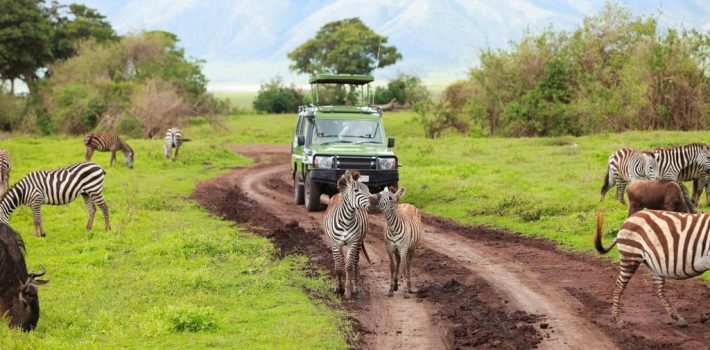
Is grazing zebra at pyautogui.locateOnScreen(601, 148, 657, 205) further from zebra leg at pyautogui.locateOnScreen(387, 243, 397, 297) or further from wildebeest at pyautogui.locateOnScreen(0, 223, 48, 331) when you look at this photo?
wildebeest at pyautogui.locateOnScreen(0, 223, 48, 331)

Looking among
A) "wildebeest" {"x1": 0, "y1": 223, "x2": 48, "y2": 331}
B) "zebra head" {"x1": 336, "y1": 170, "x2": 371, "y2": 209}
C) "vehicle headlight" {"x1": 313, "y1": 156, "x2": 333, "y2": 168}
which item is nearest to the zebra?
"vehicle headlight" {"x1": 313, "y1": 156, "x2": 333, "y2": 168}

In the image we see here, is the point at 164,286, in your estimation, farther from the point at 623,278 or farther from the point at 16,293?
the point at 623,278

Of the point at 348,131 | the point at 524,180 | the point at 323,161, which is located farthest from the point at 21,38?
the point at 524,180

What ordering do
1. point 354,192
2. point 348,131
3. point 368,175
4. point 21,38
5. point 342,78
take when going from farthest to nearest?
point 21,38
point 342,78
point 348,131
point 368,175
point 354,192

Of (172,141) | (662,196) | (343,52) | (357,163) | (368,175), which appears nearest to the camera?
(662,196)

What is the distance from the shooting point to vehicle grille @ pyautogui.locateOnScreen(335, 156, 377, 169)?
2128cm

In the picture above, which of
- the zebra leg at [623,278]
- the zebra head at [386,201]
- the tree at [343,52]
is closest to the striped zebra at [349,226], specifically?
the zebra head at [386,201]

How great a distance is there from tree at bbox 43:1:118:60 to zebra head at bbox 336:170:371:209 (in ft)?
189

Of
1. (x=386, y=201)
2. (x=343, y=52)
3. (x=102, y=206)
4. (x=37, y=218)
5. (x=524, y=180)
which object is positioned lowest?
(x=37, y=218)

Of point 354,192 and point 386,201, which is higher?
point 354,192

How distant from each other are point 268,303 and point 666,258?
17.1ft

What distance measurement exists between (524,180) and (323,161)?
6.84 m

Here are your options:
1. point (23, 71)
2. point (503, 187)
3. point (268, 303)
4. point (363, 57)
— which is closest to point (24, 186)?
point (268, 303)

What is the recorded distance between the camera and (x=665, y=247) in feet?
34.6
